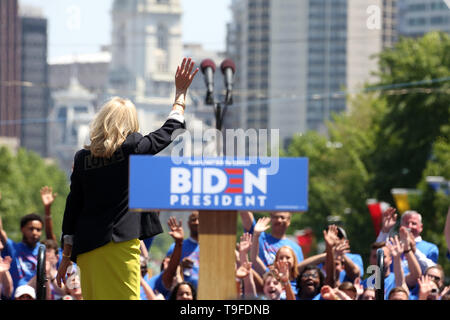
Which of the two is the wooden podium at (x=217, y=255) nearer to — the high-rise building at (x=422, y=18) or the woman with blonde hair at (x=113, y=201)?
the woman with blonde hair at (x=113, y=201)

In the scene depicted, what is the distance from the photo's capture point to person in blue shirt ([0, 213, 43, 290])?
10711 millimetres

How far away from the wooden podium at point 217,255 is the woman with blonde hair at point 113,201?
32.5 inches

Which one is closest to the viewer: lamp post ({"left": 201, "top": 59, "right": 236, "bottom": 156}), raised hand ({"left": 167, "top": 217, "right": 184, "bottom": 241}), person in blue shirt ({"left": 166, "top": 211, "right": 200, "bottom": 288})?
raised hand ({"left": 167, "top": 217, "right": 184, "bottom": 241})

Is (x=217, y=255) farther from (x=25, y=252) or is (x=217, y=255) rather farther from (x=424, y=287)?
(x=25, y=252)

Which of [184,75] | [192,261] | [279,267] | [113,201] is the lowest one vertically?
[192,261]

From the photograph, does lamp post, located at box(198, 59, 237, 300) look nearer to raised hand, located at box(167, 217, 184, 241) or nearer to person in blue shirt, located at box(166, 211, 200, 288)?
raised hand, located at box(167, 217, 184, 241)

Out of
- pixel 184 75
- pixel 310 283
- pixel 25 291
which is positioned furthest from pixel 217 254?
pixel 25 291

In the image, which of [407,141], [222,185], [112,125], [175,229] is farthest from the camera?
[407,141]

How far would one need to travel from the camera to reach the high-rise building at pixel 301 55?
184500 millimetres

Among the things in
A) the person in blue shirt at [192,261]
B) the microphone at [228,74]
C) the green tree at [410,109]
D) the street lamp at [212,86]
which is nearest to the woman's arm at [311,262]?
the person in blue shirt at [192,261]

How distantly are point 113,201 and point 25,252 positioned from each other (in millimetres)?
4676

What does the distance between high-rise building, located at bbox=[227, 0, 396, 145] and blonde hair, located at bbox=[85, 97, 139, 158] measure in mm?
175639

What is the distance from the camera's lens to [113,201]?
20.8 feet

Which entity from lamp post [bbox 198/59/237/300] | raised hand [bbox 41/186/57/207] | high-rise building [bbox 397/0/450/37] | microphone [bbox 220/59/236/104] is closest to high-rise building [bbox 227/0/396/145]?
high-rise building [bbox 397/0/450/37]
